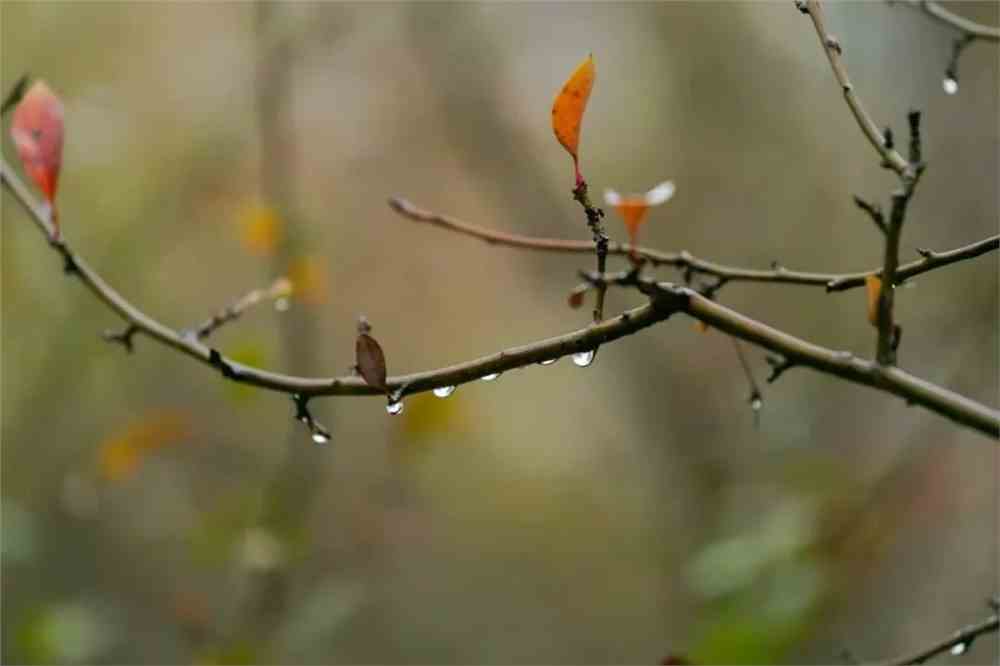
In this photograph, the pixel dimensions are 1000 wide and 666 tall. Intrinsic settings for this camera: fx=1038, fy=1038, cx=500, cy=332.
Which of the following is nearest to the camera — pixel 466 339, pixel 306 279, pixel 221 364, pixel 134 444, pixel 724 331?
pixel 724 331

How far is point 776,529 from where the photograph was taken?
1.06 m

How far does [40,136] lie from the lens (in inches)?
21.4

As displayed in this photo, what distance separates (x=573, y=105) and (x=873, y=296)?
134 millimetres

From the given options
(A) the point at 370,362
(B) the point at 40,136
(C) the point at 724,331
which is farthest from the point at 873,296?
(B) the point at 40,136

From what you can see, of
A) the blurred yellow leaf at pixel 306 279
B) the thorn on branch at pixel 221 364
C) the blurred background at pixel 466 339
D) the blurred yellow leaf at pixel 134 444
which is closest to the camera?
the thorn on branch at pixel 221 364

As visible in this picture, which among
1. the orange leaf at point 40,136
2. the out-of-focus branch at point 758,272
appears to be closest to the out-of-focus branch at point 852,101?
the out-of-focus branch at point 758,272

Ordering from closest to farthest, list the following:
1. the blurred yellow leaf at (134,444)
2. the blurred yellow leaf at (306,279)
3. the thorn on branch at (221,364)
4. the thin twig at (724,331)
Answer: the thin twig at (724,331) < the thorn on branch at (221,364) < the blurred yellow leaf at (306,279) < the blurred yellow leaf at (134,444)

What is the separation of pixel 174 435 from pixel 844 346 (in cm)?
97

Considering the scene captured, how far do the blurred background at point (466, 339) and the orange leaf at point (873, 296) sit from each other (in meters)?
0.86

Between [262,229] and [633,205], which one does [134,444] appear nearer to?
[262,229]

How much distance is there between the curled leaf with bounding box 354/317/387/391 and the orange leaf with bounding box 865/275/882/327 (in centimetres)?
18

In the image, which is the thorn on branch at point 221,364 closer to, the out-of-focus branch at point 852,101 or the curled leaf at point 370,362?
the curled leaf at point 370,362

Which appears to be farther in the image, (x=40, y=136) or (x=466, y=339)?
(x=466, y=339)

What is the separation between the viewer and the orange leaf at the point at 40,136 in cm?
54
